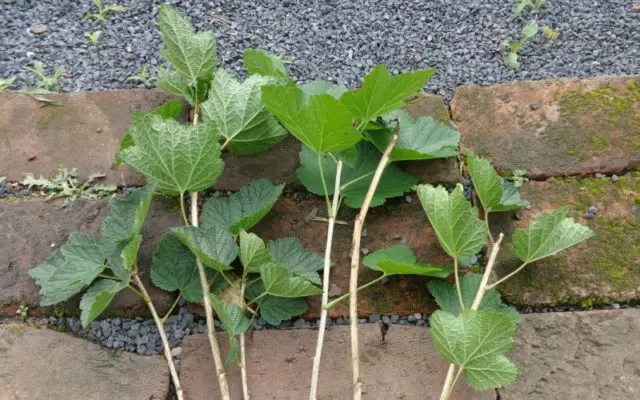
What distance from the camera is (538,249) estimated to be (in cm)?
→ 135

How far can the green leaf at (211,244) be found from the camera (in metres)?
1.26

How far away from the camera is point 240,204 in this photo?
1.41 meters

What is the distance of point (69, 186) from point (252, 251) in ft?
1.81

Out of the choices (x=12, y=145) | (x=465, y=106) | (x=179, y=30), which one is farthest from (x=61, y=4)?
(x=465, y=106)

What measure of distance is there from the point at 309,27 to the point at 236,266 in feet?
2.61

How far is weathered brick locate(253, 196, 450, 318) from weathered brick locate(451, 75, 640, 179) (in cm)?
26

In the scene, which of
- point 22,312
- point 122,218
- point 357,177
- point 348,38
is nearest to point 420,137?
point 357,177

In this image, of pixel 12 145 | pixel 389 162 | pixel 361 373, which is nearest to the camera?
pixel 361 373

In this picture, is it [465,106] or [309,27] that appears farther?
[309,27]

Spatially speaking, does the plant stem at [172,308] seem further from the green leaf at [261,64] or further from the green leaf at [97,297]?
the green leaf at [261,64]

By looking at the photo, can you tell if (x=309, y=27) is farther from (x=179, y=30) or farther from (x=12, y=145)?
(x=12, y=145)

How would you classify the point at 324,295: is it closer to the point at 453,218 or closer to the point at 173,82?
the point at 453,218

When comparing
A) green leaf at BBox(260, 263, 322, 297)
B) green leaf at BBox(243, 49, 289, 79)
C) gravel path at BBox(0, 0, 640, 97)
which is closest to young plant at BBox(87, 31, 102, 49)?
gravel path at BBox(0, 0, 640, 97)

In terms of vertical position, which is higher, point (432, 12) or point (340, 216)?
point (432, 12)
